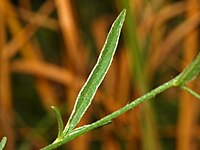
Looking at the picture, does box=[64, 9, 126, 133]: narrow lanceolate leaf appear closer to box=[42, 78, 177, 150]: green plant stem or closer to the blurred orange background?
box=[42, 78, 177, 150]: green plant stem

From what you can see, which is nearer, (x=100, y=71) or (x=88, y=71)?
(x=100, y=71)

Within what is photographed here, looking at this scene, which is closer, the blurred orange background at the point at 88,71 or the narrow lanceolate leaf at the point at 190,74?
the narrow lanceolate leaf at the point at 190,74

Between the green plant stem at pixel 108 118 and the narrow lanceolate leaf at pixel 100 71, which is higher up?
the narrow lanceolate leaf at pixel 100 71

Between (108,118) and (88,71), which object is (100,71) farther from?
(88,71)

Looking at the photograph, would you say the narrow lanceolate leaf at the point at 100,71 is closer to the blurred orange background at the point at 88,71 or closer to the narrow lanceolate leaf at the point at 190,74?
the narrow lanceolate leaf at the point at 190,74

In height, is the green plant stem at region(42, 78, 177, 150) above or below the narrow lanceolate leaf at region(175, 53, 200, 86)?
below

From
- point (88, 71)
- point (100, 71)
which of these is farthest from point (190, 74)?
point (88, 71)

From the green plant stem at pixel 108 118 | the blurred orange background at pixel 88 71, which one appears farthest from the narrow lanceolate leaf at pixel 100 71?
the blurred orange background at pixel 88 71

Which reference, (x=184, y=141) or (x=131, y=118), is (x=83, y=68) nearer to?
(x=131, y=118)

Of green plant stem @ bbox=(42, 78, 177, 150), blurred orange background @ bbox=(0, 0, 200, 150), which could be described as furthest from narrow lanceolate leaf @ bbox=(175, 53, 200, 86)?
blurred orange background @ bbox=(0, 0, 200, 150)

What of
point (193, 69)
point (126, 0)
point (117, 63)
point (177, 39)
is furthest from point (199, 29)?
point (193, 69)

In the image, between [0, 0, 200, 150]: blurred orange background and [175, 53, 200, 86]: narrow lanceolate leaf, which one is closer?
[175, 53, 200, 86]: narrow lanceolate leaf
